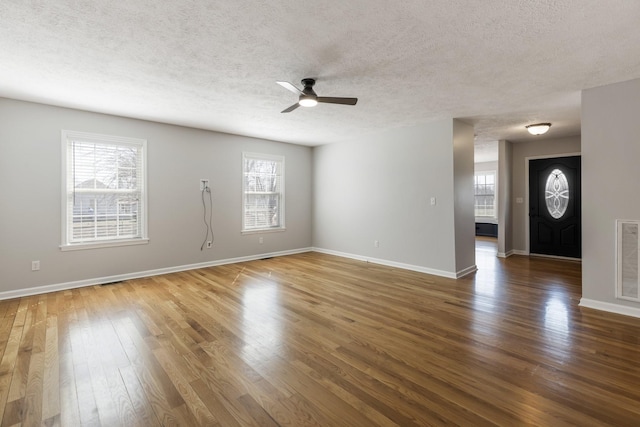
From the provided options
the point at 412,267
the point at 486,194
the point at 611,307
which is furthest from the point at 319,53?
the point at 486,194

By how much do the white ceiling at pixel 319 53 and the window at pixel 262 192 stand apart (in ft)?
6.53

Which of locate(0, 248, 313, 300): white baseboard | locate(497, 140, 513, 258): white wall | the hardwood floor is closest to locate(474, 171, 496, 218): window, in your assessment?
locate(497, 140, 513, 258): white wall

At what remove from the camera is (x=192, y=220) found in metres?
5.43

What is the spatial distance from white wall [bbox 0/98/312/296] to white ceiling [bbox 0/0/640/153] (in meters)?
0.51

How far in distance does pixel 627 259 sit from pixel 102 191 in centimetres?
679

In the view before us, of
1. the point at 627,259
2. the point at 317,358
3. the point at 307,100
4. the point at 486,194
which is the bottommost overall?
the point at 317,358

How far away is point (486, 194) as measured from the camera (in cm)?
1004

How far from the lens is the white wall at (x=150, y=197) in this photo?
12.8ft

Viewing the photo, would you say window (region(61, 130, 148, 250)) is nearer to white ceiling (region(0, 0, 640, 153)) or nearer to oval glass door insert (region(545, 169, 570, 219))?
white ceiling (region(0, 0, 640, 153))

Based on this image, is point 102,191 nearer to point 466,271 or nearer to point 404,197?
point 404,197

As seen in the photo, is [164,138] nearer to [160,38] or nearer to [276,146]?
[276,146]

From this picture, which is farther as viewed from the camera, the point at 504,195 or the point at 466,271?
the point at 504,195

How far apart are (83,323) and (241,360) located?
193 centimetres

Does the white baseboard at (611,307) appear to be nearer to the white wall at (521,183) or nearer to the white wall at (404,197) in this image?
the white wall at (404,197)
